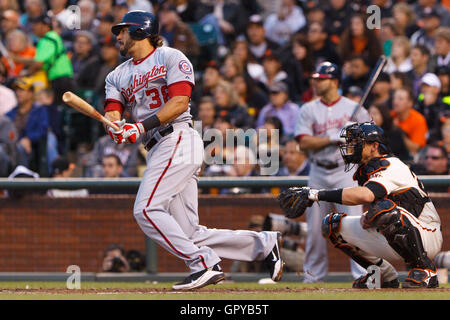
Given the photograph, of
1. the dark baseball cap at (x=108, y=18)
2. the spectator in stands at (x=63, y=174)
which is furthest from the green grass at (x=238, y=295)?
the dark baseball cap at (x=108, y=18)

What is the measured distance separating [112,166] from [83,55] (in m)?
3.41

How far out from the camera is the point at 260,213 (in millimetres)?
9250

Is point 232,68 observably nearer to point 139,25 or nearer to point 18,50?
point 18,50

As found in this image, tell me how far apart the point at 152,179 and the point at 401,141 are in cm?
437

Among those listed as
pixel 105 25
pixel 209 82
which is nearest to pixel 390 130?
pixel 209 82

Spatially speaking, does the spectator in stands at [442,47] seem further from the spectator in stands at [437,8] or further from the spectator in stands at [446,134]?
the spectator in stands at [446,134]

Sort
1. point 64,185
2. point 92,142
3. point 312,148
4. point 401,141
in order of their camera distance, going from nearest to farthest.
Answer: point 312,148 → point 64,185 → point 401,141 → point 92,142

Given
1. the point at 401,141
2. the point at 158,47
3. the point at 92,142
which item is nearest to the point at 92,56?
the point at 92,142

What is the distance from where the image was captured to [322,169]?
8.34 meters

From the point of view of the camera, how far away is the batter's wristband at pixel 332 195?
6.35m

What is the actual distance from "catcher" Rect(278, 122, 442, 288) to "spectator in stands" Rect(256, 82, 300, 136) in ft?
14.3

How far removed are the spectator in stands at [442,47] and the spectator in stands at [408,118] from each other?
113 centimetres
